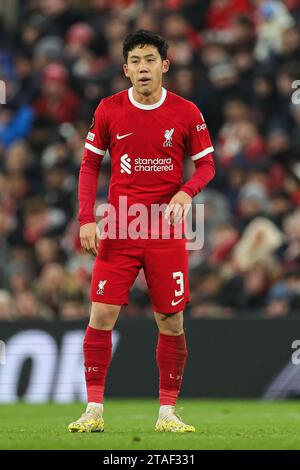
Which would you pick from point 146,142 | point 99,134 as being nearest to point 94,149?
point 99,134

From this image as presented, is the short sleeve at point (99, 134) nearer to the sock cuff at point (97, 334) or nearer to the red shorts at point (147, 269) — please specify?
the red shorts at point (147, 269)

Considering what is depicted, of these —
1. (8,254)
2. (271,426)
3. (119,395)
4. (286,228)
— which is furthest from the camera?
(8,254)

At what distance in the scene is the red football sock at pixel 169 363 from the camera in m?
8.15

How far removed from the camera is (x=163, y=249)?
8039 mm

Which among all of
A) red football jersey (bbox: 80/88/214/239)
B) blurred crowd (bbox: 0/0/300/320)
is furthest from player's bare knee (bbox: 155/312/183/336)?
blurred crowd (bbox: 0/0/300/320)

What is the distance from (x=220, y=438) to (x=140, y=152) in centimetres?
183

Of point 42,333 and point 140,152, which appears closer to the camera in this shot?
point 140,152

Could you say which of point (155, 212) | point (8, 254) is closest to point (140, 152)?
point (155, 212)

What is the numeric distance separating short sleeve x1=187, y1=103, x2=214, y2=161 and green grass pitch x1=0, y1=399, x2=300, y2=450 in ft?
5.75

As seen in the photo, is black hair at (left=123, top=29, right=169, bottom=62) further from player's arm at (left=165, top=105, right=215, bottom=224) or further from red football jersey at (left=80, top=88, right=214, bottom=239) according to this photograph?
player's arm at (left=165, top=105, right=215, bottom=224)

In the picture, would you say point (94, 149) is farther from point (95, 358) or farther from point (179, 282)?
point (95, 358)

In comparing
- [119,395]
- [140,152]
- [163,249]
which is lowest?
[119,395]

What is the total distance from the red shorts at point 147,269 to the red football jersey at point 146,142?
281mm

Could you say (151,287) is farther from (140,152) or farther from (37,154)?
(37,154)
